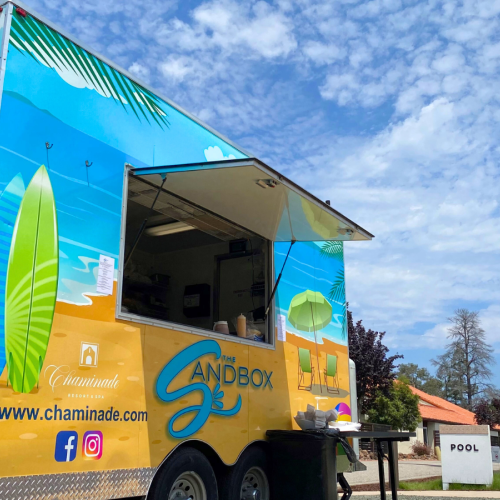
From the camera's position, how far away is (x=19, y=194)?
406 cm

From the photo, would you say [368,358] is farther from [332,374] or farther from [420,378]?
[420,378]

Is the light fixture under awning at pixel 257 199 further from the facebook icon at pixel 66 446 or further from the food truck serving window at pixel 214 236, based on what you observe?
the facebook icon at pixel 66 446

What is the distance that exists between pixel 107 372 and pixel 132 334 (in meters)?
0.40

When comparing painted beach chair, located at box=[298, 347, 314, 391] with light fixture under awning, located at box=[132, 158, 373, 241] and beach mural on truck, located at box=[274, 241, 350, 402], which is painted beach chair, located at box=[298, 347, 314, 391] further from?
light fixture under awning, located at box=[132, 158, 373, 241]

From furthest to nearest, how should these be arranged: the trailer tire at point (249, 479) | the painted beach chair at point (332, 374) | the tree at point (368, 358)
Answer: the tree at point (368, 358) → the painted beach chair at point (332, 374) → the trailer tire at point (249, 479)

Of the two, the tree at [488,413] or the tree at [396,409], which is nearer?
the tree at [396,409]

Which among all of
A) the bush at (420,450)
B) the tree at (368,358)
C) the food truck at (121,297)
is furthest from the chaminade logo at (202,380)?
the bush at (420,450)

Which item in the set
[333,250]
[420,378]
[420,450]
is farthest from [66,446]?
[420,378]

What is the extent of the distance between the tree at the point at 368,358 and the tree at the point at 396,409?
1080 mm

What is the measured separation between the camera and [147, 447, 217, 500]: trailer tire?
482 cm

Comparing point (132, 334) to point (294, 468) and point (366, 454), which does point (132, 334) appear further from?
point (366, 454)

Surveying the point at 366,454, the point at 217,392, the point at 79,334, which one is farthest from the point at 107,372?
the point at 366,454

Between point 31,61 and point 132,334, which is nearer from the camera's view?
point 31,61

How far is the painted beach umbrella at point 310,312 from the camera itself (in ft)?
23.5
